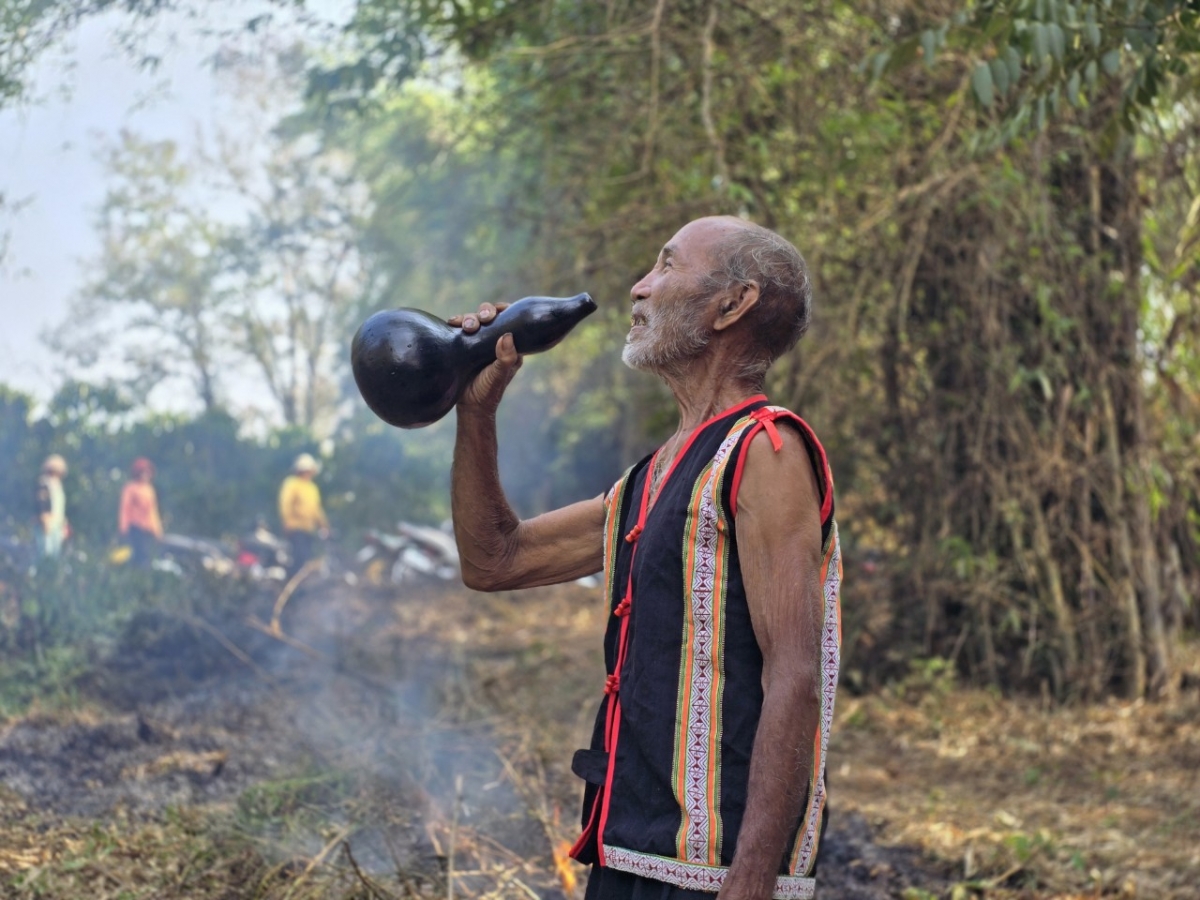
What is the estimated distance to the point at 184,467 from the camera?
57.6 ft

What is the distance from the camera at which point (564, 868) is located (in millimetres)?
4059

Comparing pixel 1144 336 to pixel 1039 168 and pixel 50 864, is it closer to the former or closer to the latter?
pixel 1039 168

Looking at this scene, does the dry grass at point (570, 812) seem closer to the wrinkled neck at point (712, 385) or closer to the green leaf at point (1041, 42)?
the wrinkled neck at point (712, 385)

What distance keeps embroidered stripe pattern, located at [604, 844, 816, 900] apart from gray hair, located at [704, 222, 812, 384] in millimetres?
869

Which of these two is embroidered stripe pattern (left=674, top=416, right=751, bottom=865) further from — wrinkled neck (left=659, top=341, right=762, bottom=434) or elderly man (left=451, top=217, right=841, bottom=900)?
wrinkled neck (left=659, top=341, right=762, bottom=434)

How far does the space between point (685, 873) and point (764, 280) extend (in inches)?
40.8

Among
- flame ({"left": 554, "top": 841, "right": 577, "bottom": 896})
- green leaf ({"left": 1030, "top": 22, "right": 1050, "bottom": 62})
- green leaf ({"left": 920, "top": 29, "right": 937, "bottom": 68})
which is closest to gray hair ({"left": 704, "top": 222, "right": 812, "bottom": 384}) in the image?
green leaf ({"left": 1030, "top": 22, "right": 1050, "bottom": 62})

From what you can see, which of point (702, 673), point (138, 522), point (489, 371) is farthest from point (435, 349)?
point (138, 522)

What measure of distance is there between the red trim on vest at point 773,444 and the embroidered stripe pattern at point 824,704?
0.06 m

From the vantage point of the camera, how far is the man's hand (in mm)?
2443

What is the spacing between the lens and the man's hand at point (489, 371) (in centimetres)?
244

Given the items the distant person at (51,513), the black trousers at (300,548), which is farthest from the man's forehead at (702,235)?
the black trousers at (300,548)

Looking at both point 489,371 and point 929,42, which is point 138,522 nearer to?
point 929,42

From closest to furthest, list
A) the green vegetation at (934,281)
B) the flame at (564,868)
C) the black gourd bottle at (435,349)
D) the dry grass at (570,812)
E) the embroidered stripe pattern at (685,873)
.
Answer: the embroidered stripe pattern at (685,873) → the black gourd bottle at (435,349) → the dry grass at (570,812) → the flame at (564,868) → the green vegetation at (934,281)
